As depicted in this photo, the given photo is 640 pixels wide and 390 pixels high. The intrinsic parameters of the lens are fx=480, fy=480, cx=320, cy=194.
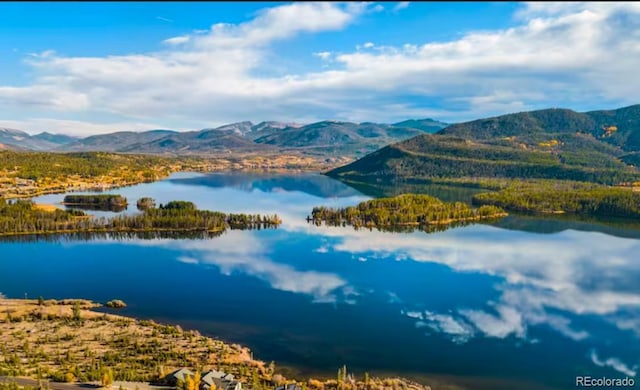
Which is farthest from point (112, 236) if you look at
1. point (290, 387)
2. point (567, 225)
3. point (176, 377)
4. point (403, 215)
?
point (567, 225)

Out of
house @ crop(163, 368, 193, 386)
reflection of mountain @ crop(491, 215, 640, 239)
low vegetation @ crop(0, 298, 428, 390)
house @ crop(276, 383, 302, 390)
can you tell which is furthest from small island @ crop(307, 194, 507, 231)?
house @ crop(163, 368, 193, 386)

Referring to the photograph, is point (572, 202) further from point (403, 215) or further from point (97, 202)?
point (97, 202)

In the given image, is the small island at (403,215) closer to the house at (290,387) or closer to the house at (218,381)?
the house at (290,387)

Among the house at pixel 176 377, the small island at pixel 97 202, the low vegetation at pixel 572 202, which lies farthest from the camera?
the low vegetation at pixel 572 202

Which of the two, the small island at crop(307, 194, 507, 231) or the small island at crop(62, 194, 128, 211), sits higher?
the small island at crop(62, 194, 128, 211)

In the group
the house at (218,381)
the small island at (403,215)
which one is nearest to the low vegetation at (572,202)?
the small island at (403,215)

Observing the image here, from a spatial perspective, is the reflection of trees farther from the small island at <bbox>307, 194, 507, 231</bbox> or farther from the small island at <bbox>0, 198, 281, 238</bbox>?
the small island at <bbox>307, 194, 507, 231</bbox>
